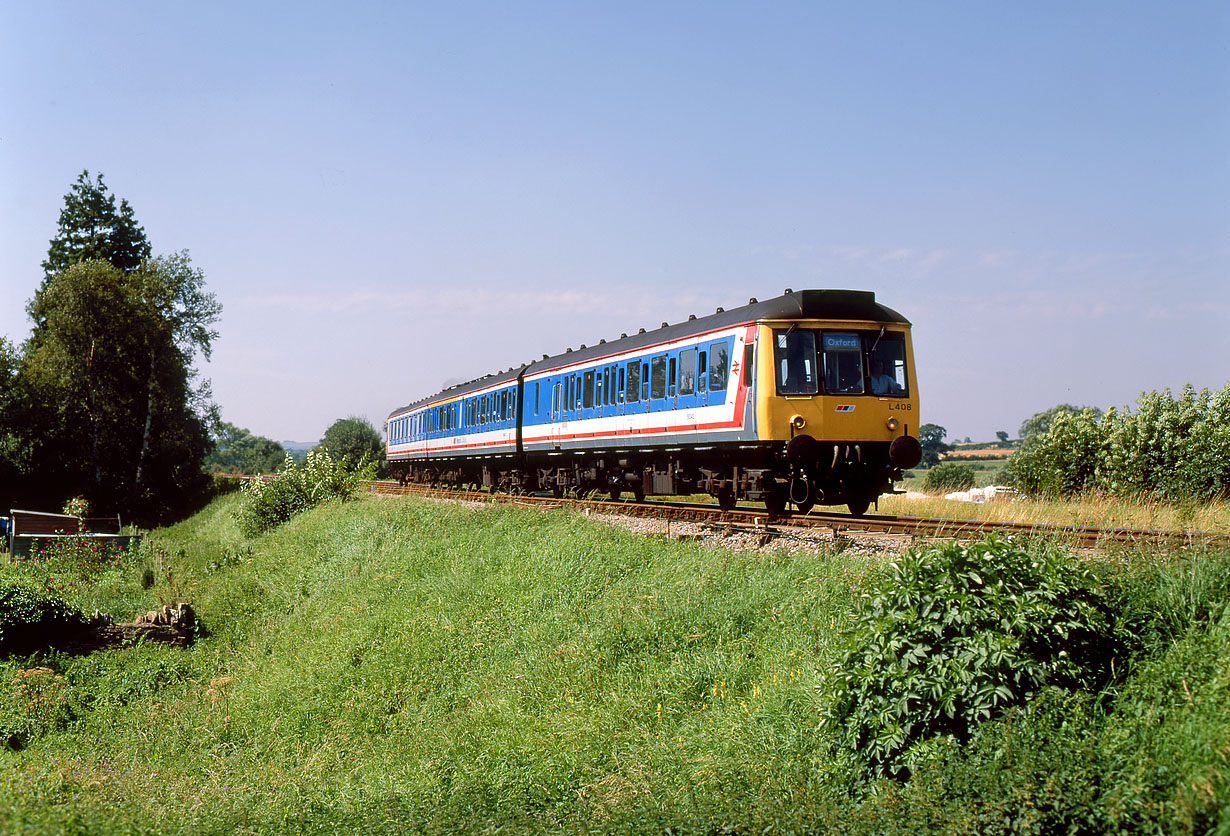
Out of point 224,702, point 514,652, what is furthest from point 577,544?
point 224,702

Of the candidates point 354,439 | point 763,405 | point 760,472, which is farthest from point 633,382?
point 354,439

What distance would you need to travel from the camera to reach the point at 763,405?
14234 mm

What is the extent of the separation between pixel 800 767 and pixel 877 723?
77 cm

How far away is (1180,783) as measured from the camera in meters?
4.43

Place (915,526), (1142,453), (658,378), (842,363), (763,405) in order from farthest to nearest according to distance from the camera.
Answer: (1142,453) → (658,378) → (842,363) → (763,405) → (915,526)

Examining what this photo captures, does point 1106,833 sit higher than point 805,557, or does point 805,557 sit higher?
point 805,557

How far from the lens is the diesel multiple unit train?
1425 centimetres

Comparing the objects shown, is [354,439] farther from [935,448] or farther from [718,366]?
[718,366]

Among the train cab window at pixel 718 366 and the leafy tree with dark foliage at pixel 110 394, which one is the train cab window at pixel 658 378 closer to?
the train cab window at pixel 718 366

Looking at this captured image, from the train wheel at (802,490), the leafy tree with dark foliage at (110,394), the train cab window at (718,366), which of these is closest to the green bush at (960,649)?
the train wheel at (802,490)

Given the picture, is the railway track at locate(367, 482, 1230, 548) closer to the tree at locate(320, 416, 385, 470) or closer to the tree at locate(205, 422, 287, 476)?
the tree at locate(320, 416, 385, 470)

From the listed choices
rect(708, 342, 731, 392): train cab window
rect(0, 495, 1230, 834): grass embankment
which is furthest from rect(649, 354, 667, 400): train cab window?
rect(0, 495, 1230, 834): grass embankment

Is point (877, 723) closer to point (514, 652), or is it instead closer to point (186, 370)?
point (514, 652)

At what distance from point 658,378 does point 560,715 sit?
9.88 m
